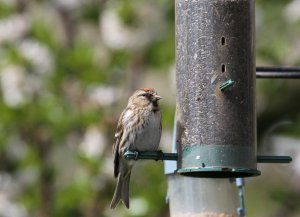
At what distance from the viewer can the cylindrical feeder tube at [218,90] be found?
7598mm

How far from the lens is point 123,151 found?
326 inches

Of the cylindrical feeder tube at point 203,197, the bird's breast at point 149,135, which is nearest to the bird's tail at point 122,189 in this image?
the cylindrical feeder tube at point 203,197

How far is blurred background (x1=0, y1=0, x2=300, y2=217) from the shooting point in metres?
10.7

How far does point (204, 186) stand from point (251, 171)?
0.98 metres

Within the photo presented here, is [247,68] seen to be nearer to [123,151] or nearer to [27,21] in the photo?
[123,151]

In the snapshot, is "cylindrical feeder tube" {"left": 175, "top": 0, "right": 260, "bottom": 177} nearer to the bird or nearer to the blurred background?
the bird

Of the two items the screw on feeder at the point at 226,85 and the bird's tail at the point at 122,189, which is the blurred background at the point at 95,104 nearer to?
the bird's tail at the point at 122,189

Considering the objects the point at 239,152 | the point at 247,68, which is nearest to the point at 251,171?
the point at 239,152

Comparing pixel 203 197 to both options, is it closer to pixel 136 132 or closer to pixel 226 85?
pixel 136 132

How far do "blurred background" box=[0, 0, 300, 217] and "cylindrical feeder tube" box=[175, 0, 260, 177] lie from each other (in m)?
2.76

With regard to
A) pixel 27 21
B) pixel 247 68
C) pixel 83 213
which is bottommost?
pixel 83 213

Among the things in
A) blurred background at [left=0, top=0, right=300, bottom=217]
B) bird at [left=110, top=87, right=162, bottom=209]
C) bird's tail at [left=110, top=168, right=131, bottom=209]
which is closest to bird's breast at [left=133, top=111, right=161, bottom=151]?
bird at [left=110, top=87, right=162, bottom=209]

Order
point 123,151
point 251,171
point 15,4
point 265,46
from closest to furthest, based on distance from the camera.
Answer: point 251,171 < point 123,151 < point 265,46 < point 15,4

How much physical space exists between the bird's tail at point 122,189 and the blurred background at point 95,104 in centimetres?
185
